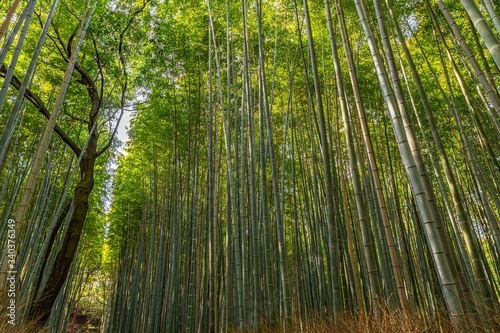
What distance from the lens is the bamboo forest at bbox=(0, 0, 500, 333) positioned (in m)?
2.02

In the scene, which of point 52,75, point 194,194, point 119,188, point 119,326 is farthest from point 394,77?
point 119,326

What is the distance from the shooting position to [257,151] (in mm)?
5344

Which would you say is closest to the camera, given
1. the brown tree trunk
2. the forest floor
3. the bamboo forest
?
the forest floor

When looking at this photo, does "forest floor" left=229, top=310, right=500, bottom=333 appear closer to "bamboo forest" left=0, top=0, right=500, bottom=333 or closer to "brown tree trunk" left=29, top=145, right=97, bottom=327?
"bamboo forest" left=0, top=0, right=500, bottom=333

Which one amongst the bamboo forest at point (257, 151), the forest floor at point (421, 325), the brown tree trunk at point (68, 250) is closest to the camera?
the forest floor at point (421, 325)

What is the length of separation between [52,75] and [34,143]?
1055 millimetres

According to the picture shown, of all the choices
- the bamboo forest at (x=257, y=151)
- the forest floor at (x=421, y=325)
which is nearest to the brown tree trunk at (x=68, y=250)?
the bamboo forest at (x=257, y=151)

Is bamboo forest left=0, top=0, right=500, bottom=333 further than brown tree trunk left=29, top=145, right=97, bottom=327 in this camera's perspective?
No

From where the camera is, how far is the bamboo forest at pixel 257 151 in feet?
6.61

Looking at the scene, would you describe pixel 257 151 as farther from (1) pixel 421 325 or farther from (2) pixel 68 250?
(1) pixel 421 325

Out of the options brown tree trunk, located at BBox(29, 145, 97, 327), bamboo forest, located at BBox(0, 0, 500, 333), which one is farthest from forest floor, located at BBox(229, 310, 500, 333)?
brown tree trunk, located at BBox(29, 145, 97, 327)

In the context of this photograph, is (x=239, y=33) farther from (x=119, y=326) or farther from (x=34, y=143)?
(x=119, y=326)

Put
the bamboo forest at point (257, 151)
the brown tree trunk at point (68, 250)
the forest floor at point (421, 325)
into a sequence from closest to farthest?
the forest floor at point (421, 325) < the bamboo forest at point (257, 151) < the brown tree trunk at point (68, 250)

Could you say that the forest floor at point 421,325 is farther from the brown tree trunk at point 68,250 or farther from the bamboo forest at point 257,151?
the brown tree trunk at point 68,250
